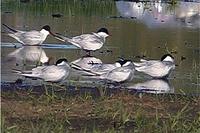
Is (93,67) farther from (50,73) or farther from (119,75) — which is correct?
(50,73)

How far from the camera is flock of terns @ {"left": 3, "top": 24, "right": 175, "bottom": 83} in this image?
1084 cm

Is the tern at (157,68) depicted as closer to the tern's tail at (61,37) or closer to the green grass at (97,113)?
the green grass at (97,113)

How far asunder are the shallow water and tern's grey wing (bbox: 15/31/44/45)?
0.68ft

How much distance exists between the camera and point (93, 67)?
11875 mm

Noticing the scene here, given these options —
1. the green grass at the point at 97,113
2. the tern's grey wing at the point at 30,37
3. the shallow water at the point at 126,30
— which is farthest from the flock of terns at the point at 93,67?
the green grass at the point at 97,113

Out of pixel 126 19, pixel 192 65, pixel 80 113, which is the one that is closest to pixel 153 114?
pixel 80 113

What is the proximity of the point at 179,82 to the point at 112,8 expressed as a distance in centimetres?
1401

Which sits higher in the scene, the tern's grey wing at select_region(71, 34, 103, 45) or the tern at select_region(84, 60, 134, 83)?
the tern's grey wing at select_region(71, 34, 103, 45)

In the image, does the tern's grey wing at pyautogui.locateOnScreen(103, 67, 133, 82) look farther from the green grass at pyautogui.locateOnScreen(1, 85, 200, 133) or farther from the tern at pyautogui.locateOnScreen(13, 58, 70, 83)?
the green grass at pyautogui.locateOnScreen(1, 85, 200, 133)

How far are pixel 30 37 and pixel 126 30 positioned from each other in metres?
4.08

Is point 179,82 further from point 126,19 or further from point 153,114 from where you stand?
point 126,19

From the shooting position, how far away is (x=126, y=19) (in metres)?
22.3

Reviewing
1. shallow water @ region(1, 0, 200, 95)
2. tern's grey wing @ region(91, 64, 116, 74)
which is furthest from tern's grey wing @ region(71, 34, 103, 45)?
tern's grey wing @ region(91, 64, 116, 74)

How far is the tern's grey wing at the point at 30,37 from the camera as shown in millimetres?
15316
